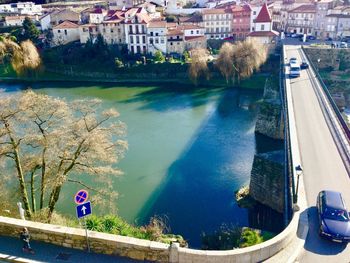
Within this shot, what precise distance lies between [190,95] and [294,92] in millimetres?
20532

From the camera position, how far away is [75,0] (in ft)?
372

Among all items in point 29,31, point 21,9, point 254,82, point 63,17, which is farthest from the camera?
point 21,9

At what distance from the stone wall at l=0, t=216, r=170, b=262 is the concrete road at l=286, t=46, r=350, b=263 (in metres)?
5.45

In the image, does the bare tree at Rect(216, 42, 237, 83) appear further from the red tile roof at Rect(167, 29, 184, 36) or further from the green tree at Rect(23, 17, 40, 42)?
the green tree at Rect(23, 17, 40, 42)

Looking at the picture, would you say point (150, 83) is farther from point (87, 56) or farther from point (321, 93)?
point (321, 93)

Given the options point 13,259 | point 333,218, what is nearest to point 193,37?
point 333,218

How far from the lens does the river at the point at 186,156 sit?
76.2ft

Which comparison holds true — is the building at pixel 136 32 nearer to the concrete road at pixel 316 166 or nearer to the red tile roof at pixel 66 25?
the red tile roof at pixel 66 25

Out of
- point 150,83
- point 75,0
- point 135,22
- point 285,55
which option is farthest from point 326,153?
point 75,0

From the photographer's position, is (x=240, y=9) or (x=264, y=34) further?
(x=240, y=9)

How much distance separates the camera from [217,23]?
6769cm

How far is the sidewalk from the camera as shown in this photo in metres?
10.9

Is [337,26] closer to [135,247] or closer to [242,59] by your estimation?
[242,59]

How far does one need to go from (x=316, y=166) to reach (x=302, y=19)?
5616 cm
